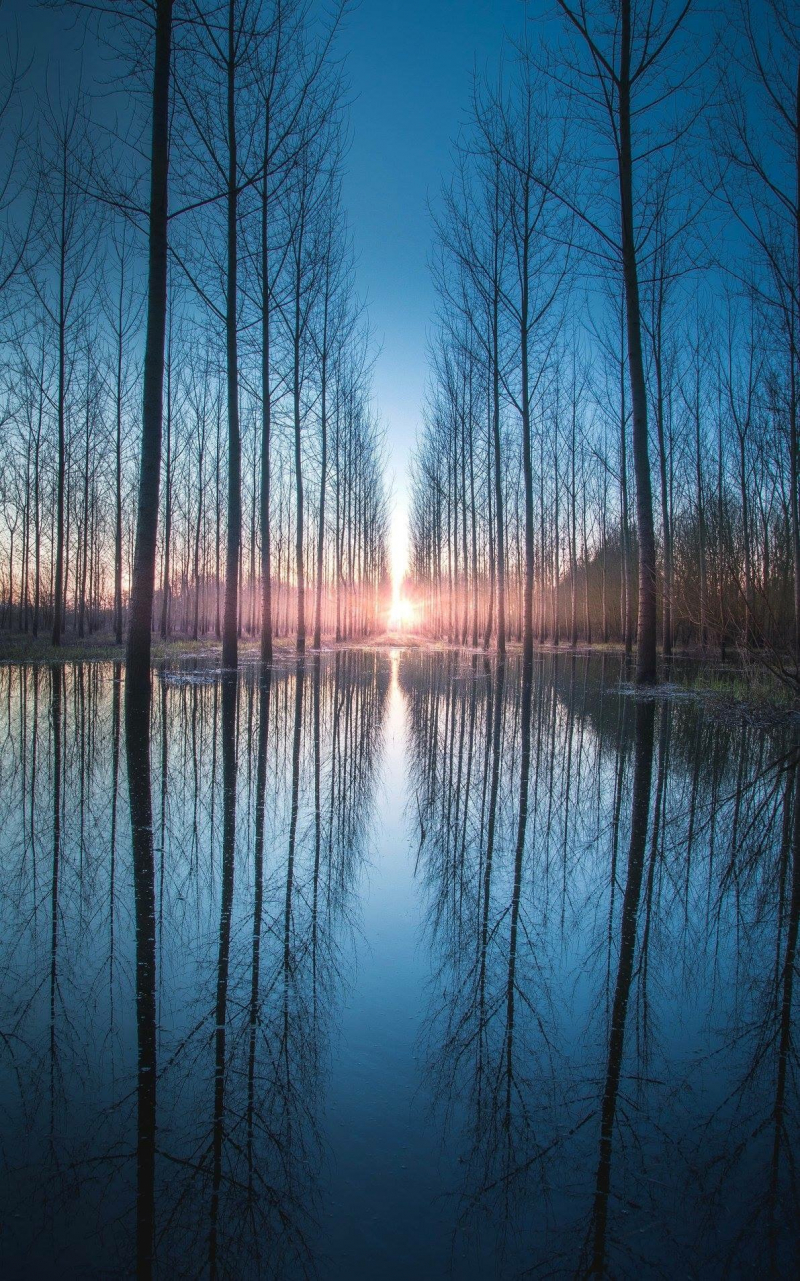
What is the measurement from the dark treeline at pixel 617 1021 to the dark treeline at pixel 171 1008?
1.07 ft

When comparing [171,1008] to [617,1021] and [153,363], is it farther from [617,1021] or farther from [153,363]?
[153,363]

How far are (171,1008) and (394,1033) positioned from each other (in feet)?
1.78

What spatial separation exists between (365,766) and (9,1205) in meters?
3.72

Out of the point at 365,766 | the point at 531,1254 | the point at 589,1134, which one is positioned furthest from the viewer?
the point at 365,766

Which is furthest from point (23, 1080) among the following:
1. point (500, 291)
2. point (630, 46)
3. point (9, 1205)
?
point (500, 291)

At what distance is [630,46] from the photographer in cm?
953

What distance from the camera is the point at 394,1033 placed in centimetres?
162

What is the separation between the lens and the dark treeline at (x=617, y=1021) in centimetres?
109

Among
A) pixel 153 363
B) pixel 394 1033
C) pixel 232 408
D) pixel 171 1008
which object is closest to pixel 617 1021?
pixel 394 1033

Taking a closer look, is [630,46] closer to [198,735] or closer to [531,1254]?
[198,735]

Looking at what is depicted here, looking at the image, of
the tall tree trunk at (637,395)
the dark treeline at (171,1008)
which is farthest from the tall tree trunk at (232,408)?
the dark treeline at (171,1008)

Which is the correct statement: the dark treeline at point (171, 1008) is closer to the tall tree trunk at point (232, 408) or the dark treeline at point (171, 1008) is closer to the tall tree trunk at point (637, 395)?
the tall tree trunk at point (637, 395)

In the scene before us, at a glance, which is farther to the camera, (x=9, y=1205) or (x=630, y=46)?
(x=630, y=46)

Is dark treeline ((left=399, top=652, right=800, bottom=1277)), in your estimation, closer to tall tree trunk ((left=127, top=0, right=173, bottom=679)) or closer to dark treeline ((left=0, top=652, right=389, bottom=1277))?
dark treeline ((left=0, top=652, right=389, bottom=1277))
